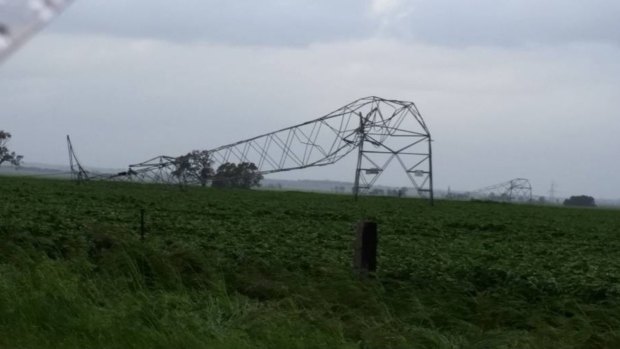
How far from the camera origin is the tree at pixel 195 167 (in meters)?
60.6

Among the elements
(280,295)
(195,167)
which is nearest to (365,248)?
(280,295)

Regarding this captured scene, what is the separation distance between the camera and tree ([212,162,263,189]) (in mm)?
60750

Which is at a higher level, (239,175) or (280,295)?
(239,175)

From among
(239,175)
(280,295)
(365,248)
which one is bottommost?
(280,295)

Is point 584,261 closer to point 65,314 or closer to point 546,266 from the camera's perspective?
point 546,266

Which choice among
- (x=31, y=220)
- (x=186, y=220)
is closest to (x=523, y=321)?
(x=31, y=220)

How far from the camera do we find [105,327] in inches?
293

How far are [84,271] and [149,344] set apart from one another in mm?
2756

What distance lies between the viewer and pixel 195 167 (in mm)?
63344

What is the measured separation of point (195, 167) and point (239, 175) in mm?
2776

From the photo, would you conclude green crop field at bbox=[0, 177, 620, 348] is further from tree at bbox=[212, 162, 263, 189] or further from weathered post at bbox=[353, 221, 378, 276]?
tree at bbox=[212, 162, 263, 189]

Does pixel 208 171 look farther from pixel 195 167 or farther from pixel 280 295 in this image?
pixel 280 295

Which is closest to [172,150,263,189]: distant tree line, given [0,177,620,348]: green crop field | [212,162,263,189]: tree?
[212,162,263,189]: tree

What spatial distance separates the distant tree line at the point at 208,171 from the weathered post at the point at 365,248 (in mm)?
47141
